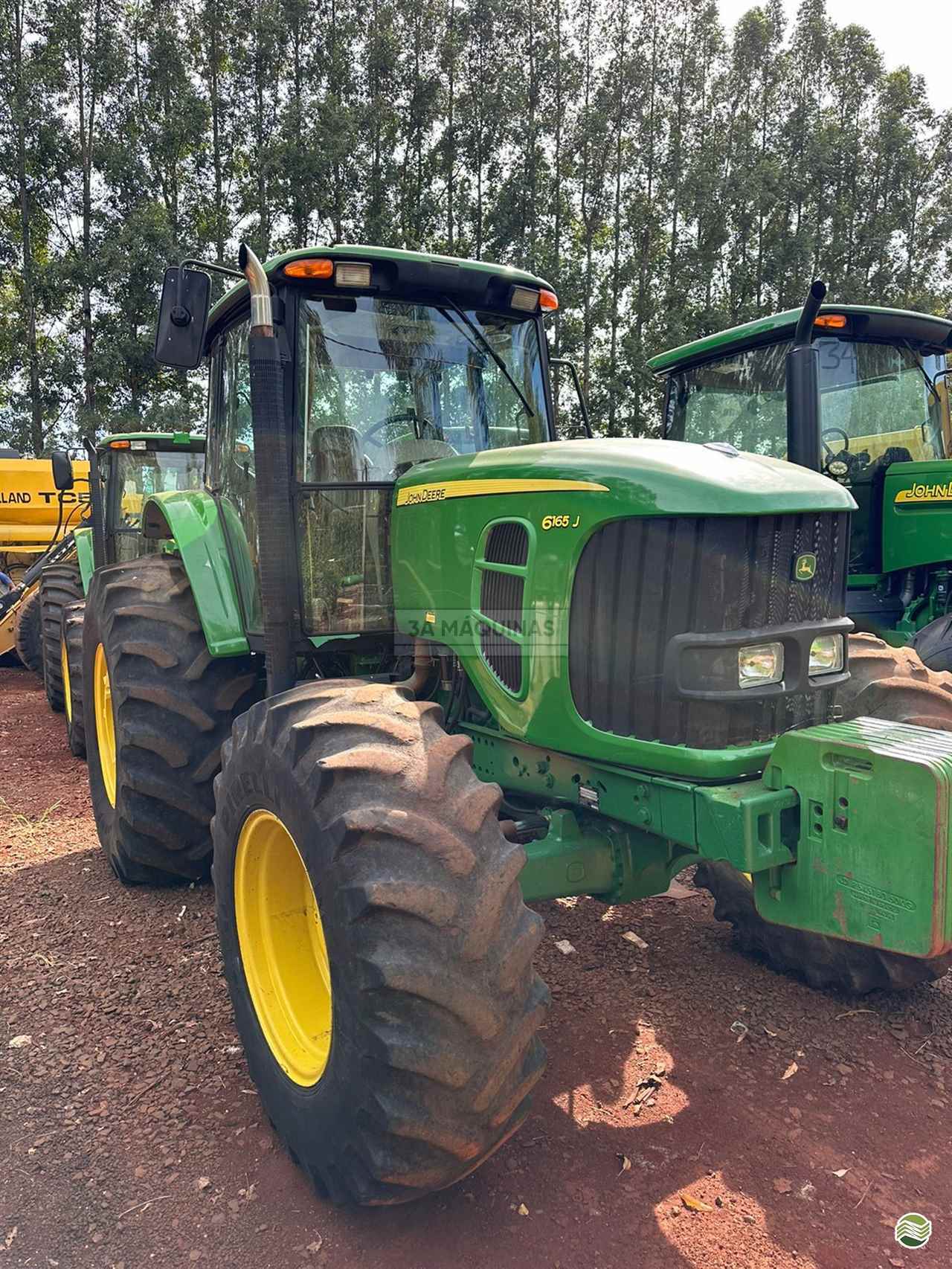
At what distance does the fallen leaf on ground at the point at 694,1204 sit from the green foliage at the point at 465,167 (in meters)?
16.9

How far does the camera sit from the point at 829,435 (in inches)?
258

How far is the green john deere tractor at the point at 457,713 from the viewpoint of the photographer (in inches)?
85.0

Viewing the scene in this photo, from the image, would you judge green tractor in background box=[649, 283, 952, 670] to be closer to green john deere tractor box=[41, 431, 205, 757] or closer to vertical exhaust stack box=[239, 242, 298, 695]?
vertical exhaust stack box=[239, 242, 298, 695]

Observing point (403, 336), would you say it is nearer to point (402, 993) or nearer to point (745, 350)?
point (402, 993)

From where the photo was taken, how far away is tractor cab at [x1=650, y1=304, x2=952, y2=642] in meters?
6.40

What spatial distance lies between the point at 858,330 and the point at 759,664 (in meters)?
4.71

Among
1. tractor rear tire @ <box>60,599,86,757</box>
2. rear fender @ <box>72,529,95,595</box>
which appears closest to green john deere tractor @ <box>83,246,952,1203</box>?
tractor rear tire @ <box>60,599,86,757</box>

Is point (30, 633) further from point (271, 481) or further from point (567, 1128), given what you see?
point (567, 1128)

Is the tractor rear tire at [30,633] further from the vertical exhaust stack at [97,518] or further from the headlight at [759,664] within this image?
the headlight at [759,664]

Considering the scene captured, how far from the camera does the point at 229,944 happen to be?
114 inches

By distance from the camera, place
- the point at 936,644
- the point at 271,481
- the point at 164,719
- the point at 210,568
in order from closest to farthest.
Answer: the point at 271,481, the point at 164,719, the point at 210,568, the point at 936,644

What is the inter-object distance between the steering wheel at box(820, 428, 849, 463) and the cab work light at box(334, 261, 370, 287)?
4.17 metres

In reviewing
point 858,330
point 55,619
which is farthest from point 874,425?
point 55,619

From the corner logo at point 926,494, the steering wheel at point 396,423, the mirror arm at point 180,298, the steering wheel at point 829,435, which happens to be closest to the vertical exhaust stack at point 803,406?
the steering wheel at point 829,435
